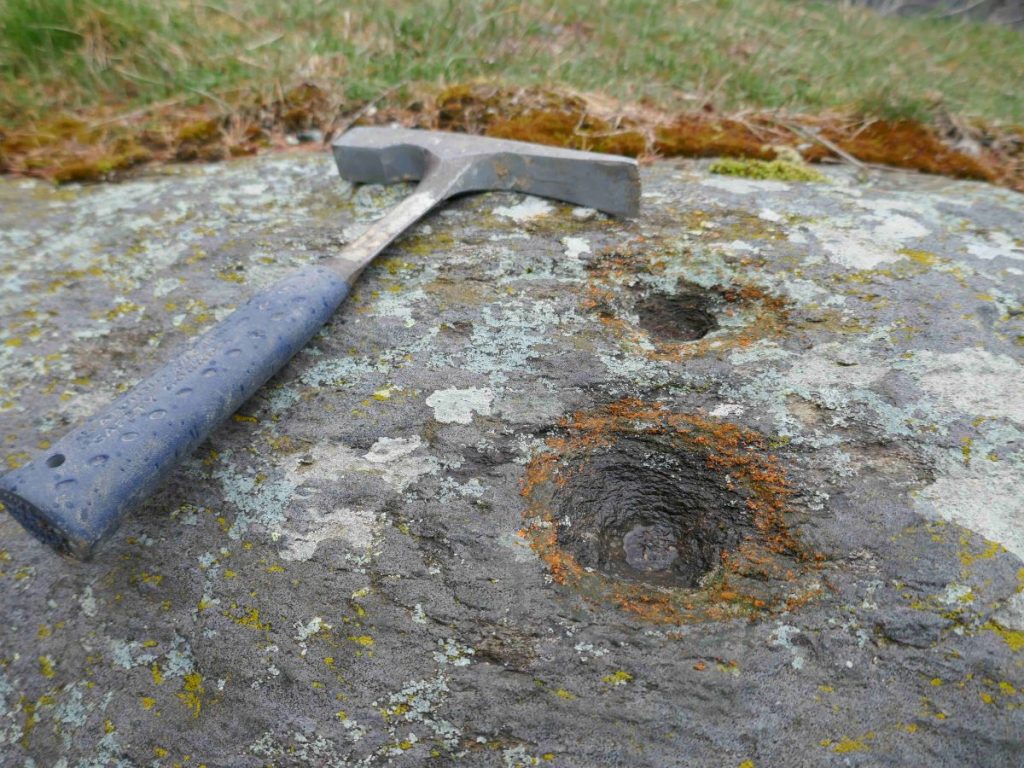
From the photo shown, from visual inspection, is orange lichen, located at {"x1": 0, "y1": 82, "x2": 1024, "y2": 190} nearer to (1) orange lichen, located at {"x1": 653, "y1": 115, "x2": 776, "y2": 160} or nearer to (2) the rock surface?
(1) orange lichen, located at {"x1": 653, "y1": 115, "x2": 776, "y2": 160}

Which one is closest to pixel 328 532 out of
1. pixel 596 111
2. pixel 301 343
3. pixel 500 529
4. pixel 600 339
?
pixel 500 529

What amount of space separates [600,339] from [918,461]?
0.78 m

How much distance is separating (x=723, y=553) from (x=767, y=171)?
1672 millimetres

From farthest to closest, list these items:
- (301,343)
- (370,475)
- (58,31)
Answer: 1. (58,31)
2. (301,343)
3. (370,475)

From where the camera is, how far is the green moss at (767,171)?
266cm

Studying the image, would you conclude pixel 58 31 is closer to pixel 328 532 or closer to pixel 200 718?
pixel 328 532

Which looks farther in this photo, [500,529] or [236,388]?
[236,388]

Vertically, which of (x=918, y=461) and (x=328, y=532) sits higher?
(x=918, y=461)

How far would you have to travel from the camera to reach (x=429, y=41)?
3.88m

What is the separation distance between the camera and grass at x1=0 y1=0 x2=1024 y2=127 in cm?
338

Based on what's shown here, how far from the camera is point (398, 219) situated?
2262 millimetres

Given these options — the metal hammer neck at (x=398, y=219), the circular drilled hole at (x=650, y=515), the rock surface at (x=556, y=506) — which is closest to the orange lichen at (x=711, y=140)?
the rock surface at (x=556, y=506)

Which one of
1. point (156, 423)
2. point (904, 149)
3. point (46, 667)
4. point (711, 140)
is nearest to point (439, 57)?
point (711, 140)

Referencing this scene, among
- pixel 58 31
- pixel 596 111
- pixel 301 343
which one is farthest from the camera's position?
pixel 58 31
